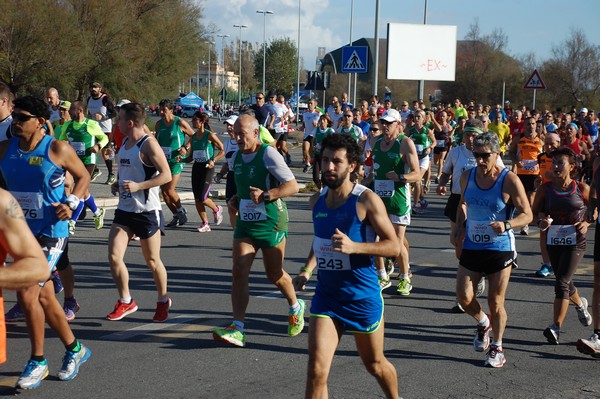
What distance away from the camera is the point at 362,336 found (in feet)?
16.3

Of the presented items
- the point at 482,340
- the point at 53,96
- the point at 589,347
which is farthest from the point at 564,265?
the point at 53,96

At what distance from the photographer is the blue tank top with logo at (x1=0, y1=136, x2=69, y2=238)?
21.8 feet

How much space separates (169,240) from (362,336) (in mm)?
8154

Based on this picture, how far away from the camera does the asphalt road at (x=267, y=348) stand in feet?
19.9

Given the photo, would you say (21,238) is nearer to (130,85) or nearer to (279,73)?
(130,85)

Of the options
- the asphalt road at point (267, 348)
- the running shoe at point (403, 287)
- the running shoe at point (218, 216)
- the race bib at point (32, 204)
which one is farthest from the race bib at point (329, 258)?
the running shoe at point (218, 216)

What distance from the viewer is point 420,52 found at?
3869 cm

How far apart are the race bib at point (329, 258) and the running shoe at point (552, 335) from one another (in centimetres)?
315

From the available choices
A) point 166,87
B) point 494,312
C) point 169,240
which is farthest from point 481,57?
point 494,312

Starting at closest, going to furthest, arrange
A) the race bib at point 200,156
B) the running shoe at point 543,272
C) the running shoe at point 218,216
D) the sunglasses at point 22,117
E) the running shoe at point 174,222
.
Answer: the sunglasses at point 22,117
the running shoe at point 543,272
the race bib at point 200,156
the running shoe at point 174,222
the running shoe at point 218,216

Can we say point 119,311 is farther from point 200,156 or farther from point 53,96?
point 53,96

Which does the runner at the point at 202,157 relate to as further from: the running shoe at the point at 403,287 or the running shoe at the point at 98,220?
the running shoe at the point at 403,287

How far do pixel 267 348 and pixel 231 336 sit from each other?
321mm

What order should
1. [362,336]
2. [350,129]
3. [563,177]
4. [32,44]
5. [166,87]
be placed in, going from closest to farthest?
[362,336]
[563,177]
[350,129]
[32,44]
[166,87]
